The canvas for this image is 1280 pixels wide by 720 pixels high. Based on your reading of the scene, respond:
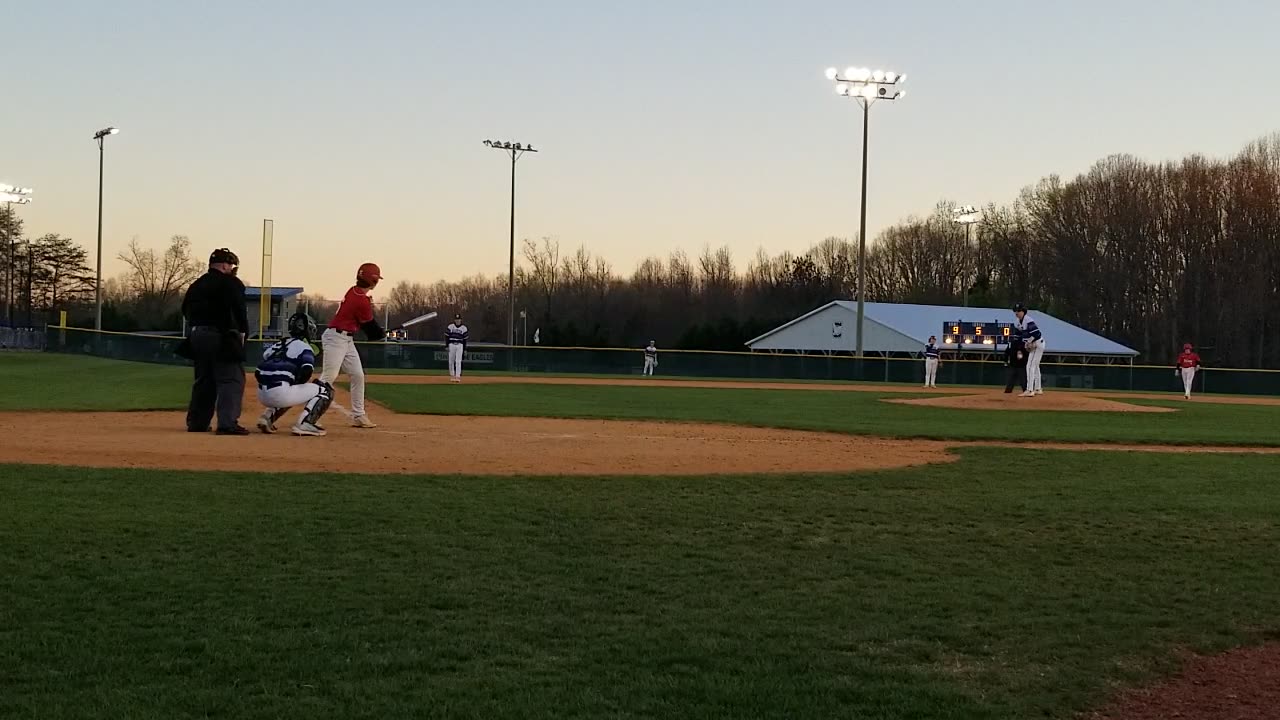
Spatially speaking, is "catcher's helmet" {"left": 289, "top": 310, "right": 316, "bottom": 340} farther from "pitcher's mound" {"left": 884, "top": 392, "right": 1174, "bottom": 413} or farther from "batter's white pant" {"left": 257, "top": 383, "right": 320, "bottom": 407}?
"pitcher's mound" {"left": 884, "top": 392, "right": 1174, "bottom": 413}

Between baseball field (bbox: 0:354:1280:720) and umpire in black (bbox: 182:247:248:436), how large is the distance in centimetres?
50

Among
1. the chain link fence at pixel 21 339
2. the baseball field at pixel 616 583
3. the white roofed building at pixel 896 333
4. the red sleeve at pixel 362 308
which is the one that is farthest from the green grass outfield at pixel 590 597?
the white roofed building at pixel 896 333

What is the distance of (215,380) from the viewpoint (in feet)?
37.3

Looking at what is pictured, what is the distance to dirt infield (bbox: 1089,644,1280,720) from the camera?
13.1ft

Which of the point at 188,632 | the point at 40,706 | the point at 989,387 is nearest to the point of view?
the point at 40,706

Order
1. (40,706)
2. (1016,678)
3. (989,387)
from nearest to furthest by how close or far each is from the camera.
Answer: (40,706), (1016,678), (989,387)

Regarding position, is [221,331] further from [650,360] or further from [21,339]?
[21,339]

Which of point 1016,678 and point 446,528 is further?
point 446,528

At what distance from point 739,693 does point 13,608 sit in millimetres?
2917

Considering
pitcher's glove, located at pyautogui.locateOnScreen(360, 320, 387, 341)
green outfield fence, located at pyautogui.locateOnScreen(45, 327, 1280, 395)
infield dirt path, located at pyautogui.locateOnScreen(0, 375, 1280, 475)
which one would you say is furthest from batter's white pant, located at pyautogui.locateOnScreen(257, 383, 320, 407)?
green outfield fence, located at pyautogui.locateOnScreen(45, 327, 1280, 395)

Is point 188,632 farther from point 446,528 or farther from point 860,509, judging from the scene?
point 860,509

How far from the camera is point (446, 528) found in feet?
22.5

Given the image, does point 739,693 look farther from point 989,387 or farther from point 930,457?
point 989,387

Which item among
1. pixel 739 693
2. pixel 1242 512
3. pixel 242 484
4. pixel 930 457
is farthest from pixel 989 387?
pixel 739 693
